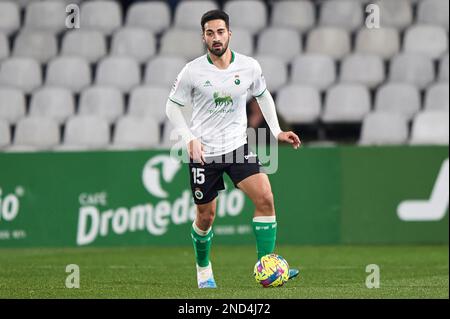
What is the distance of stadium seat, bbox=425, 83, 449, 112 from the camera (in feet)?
57.5

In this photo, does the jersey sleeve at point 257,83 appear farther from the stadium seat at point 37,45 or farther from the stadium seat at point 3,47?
the stadium seat at point 3,47

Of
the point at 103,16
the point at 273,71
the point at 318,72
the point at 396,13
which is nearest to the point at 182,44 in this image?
the point at 103,16

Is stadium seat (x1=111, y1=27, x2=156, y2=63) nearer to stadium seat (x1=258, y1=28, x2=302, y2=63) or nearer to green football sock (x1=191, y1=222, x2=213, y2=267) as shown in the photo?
stadium seat (x1=258, y1=28, x2=302, y2=63)

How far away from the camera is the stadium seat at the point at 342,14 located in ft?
63.7

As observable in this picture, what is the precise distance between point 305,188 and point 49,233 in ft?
11.0

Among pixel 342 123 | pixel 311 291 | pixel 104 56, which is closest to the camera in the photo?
pixel 311 291

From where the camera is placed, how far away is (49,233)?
1519cm

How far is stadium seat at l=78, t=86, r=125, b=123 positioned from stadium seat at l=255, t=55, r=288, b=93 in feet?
7.56

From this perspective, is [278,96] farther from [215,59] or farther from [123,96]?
[215,59]

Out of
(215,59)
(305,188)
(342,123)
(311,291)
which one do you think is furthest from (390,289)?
(342,123)

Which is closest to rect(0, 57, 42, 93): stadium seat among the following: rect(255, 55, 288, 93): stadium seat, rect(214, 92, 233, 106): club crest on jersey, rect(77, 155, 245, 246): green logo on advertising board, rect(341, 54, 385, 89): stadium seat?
rect(255, 55, 288, 93): stadium seat

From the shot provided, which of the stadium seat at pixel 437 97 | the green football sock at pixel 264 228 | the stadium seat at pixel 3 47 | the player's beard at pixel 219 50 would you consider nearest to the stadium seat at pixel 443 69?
the stadium seat at pixel 437 97
